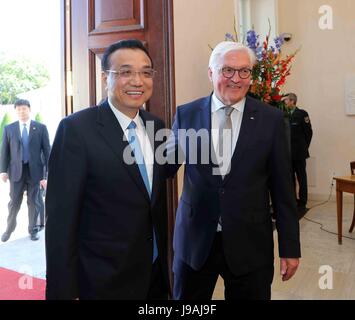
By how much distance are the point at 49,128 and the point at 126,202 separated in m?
3.34

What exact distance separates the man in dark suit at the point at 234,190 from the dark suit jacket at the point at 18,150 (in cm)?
287

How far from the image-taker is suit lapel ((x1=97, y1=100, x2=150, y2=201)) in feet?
3.40

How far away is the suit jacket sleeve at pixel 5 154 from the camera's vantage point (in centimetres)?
369

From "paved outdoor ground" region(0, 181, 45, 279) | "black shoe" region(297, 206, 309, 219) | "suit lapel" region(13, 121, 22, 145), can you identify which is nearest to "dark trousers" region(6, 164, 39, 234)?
"paved outdoor ground" region(0, 181, 45, 279)

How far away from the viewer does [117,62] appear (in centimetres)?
108

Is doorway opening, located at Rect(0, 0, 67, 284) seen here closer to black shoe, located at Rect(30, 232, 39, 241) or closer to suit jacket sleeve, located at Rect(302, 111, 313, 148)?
black shoe, located at Rect(30, 232, 39, 241)

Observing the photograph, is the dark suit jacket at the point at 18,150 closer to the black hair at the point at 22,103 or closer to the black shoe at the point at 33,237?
the black hair at the point at 22,103

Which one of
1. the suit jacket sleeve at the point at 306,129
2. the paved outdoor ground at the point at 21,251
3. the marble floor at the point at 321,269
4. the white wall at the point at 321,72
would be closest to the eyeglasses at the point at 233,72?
the marble floor at the point at 321,269

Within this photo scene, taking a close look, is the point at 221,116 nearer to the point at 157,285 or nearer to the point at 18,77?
the point at 157,285

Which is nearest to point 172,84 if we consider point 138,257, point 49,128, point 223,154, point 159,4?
point 159,4

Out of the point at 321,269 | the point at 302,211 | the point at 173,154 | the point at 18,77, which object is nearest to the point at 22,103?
the point at 18,77

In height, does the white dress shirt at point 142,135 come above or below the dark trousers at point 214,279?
above

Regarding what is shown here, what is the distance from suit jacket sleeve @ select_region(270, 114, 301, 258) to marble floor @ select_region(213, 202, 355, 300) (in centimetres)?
117
